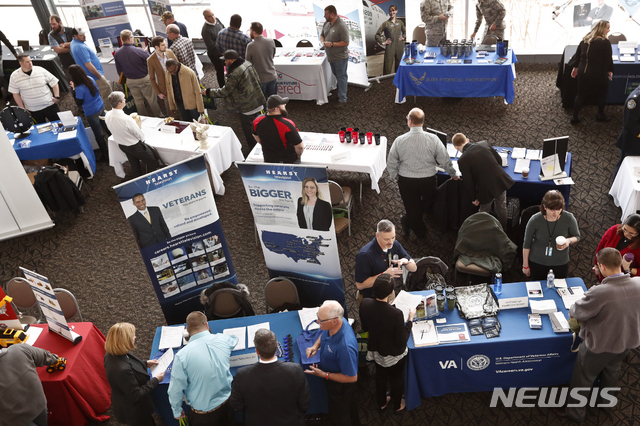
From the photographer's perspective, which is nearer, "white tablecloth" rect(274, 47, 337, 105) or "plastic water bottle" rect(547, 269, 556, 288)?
"plastic water bottle" rect(547, 269, 556, 288)

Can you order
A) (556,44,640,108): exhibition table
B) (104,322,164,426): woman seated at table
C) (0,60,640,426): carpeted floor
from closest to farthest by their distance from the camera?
1. (104,322,164,426): woman seated at table
2. (0,60,640,426): carpeted floor
3. (556,44,640,108): exhibition table

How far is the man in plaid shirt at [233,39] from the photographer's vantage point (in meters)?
7.90

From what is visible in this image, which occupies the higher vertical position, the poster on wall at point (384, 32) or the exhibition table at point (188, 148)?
the poster on wall at point (384, 32)

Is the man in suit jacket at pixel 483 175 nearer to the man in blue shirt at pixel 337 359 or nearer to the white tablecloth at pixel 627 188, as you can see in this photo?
the white tablecloth at pixel 627 188

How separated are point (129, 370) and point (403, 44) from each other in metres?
7.20

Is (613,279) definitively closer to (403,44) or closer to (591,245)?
(591,245)

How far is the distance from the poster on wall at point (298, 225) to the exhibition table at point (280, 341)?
60 centimetres

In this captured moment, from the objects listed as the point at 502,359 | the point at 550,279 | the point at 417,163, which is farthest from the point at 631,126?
the point at 502,359

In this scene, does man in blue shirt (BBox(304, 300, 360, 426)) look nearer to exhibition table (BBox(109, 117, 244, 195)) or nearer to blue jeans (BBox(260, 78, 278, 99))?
exhibition table (BBox(109, 117, 244, 195))

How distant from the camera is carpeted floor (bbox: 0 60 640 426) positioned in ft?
13.4

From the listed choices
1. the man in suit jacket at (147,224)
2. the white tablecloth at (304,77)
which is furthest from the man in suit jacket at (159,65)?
the man in suit jacket at (147,224)

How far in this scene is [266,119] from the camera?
555cm

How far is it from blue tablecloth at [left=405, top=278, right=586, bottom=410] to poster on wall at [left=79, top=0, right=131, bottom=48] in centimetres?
904

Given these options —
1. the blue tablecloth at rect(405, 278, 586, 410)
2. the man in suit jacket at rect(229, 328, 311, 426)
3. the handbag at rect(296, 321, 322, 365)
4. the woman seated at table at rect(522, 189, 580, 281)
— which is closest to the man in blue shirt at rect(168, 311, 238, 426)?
the man in suit jacket at rect(229, 328, 311, 426)
